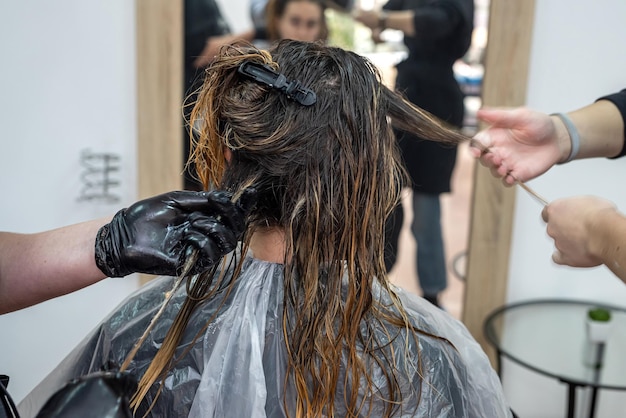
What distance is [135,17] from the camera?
2051mm

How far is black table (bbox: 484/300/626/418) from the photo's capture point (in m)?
1.80

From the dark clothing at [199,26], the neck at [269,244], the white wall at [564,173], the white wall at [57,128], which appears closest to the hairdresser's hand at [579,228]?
the neck at [269,244]

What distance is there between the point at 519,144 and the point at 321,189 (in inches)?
26.8

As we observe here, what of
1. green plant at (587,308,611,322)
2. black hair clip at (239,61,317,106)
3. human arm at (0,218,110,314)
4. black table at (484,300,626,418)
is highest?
black hair clip at (239,61,317,106)

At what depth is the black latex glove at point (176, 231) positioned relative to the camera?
3.19ft

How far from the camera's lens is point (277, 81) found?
0.96m

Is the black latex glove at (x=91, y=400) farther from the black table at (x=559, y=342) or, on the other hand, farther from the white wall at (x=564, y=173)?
the white wall at (x=564, y=173)

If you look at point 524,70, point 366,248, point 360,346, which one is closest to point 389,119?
point 366,248

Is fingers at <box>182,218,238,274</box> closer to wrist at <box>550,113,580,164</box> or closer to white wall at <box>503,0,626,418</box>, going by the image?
wrist at <box>550,113,580,164</box>

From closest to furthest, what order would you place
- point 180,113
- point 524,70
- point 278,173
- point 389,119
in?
point 278,173, point 389,119, point 524,70, point 180,113

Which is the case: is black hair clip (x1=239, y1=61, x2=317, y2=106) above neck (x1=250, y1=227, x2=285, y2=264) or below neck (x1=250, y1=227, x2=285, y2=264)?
above

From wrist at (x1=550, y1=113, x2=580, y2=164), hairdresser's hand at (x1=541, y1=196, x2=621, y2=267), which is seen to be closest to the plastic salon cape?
hairdresser's hand at (x1=541, y1=196, x2=621, y2=267)

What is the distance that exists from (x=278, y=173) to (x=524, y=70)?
3.95 feet

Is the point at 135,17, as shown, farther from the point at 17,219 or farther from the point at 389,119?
the point at 389,119
